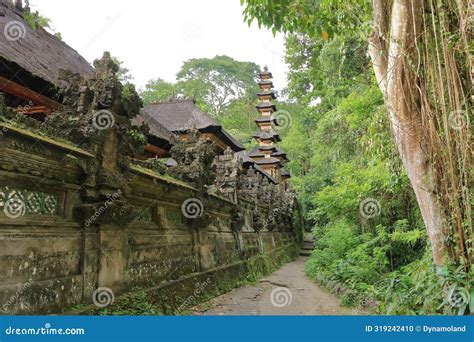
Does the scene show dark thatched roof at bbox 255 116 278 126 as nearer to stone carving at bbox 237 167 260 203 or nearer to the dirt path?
stone carving at bbox 237 167 260 203

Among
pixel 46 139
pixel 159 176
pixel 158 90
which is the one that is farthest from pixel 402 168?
pixel 158 90

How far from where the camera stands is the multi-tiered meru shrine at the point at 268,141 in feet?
100.0

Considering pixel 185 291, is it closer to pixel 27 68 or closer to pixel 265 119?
pixel 27 68

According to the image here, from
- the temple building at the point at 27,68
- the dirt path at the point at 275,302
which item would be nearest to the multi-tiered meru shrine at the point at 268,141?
the dirt path at the point at 275,302

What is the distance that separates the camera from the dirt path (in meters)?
6.80

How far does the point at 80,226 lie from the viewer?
14.7 feet

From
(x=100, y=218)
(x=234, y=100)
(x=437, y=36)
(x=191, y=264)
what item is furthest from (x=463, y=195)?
(x=234, y=100)

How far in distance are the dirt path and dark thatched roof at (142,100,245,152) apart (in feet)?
26.0

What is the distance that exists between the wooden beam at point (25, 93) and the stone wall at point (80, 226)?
2.61 m

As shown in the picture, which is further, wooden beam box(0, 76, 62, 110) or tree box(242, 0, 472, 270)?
wooden beam box(0, 76, 62, 110)

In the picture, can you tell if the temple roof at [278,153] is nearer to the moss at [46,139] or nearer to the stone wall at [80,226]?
the stone wall at [80,226]

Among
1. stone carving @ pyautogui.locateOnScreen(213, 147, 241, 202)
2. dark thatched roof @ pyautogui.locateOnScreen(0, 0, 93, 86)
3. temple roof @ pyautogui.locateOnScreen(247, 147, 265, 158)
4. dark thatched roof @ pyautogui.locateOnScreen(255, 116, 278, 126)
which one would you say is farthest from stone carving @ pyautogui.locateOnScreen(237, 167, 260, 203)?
dark thatched roof @ pyautogui.locateOnScreen(255, 116, 278, 126)

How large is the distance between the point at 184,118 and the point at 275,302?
1133 centimetres

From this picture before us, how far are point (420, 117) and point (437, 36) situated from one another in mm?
957
